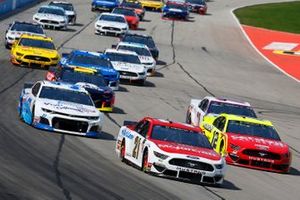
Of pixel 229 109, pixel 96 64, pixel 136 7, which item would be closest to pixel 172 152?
pixel 229 109

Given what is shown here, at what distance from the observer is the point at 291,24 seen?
2977 inches

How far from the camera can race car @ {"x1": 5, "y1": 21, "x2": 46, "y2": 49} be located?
150 feet

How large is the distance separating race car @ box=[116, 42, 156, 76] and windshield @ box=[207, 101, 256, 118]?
1469 centimetres

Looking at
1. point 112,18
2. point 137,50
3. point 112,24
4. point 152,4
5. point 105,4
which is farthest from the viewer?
point 152,4

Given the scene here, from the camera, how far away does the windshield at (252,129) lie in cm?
2461

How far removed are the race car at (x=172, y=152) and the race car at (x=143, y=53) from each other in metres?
21.6

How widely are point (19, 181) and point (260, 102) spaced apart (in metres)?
24.8

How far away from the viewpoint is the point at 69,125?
79.1ft

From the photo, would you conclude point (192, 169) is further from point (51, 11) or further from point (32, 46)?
point (51, 11)

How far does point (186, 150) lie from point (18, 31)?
27.0 m

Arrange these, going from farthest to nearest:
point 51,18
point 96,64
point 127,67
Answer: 1. point 51,18
2. point 127,67
3. point 96,64

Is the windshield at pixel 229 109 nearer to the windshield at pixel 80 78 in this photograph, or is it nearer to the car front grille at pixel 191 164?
the windshield at pixel 80 78

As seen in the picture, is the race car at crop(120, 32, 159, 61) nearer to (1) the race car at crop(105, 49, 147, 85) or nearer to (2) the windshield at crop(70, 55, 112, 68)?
(1) the race car at crop(105, 49, 147, 85)

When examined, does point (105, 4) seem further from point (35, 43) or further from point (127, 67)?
point (127, 67)
